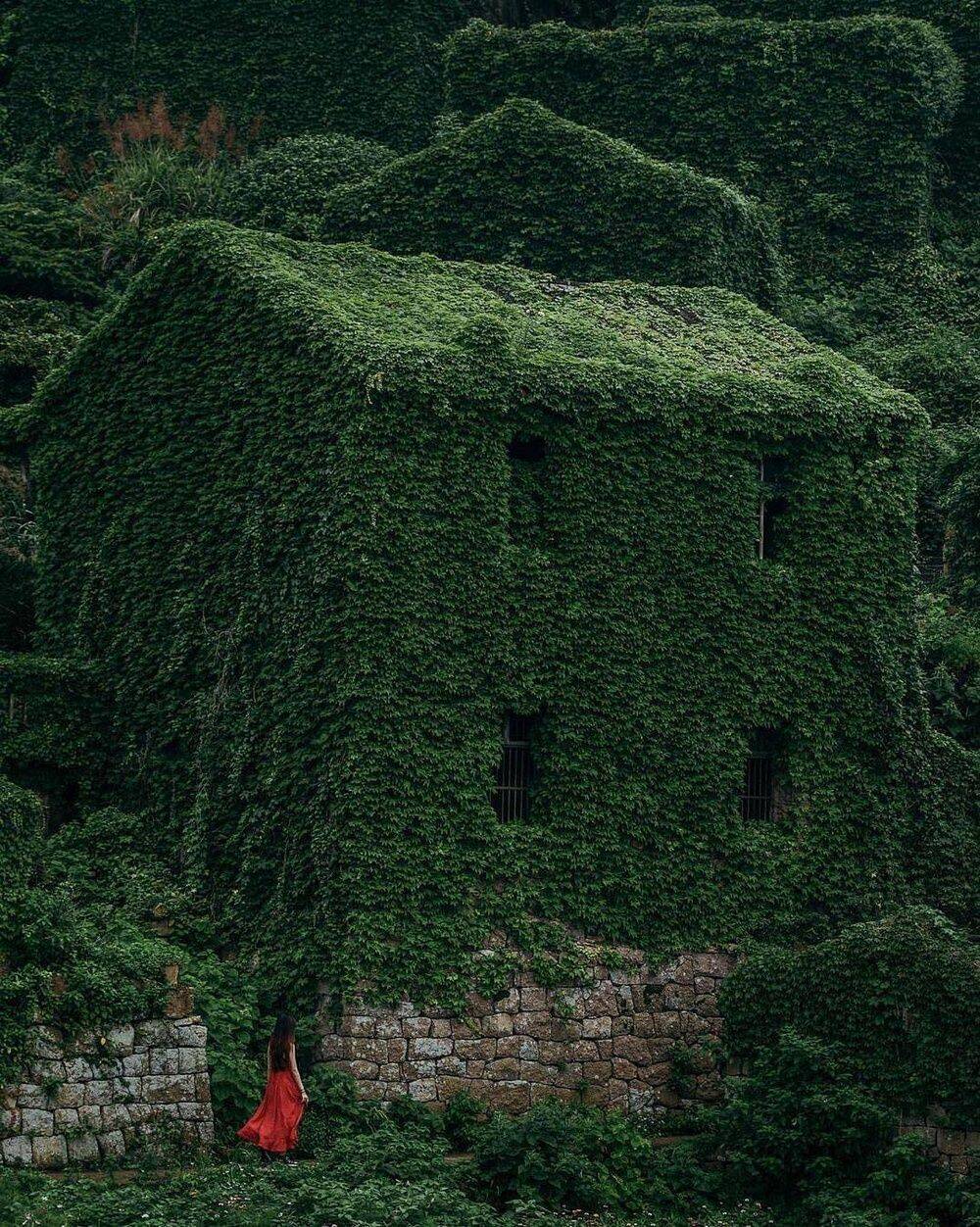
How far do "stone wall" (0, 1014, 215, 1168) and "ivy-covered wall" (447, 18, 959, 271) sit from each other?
956 inches

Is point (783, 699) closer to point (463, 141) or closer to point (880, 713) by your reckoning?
point (880, 713)

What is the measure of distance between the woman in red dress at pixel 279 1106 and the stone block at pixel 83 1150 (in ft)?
4.41

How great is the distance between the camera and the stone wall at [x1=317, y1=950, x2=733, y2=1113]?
20.6 metres

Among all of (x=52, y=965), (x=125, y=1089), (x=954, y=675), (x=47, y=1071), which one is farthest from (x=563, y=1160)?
(x=954, y=675)

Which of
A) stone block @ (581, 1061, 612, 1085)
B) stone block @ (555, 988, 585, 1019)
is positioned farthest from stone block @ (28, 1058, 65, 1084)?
stone block @ (581, 1061, 612, 1085)

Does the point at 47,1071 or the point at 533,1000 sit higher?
the point at 533,1000

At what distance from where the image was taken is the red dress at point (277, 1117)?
18547 mm

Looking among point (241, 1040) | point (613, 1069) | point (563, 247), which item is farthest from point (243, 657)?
point (563, 247)

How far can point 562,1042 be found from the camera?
70.4 ft

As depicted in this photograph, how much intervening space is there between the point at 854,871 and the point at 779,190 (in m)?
19.4

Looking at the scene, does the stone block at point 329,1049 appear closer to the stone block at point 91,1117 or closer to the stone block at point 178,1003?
the stone block at point 178,1003

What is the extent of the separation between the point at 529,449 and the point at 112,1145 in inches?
354

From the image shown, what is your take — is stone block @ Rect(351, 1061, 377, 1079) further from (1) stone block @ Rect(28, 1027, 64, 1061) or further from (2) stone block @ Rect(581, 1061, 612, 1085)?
(1) stone block @ Rect(28, 1027, 64, 1061)

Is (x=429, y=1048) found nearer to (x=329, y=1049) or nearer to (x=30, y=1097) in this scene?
(x=329, y=1049)
